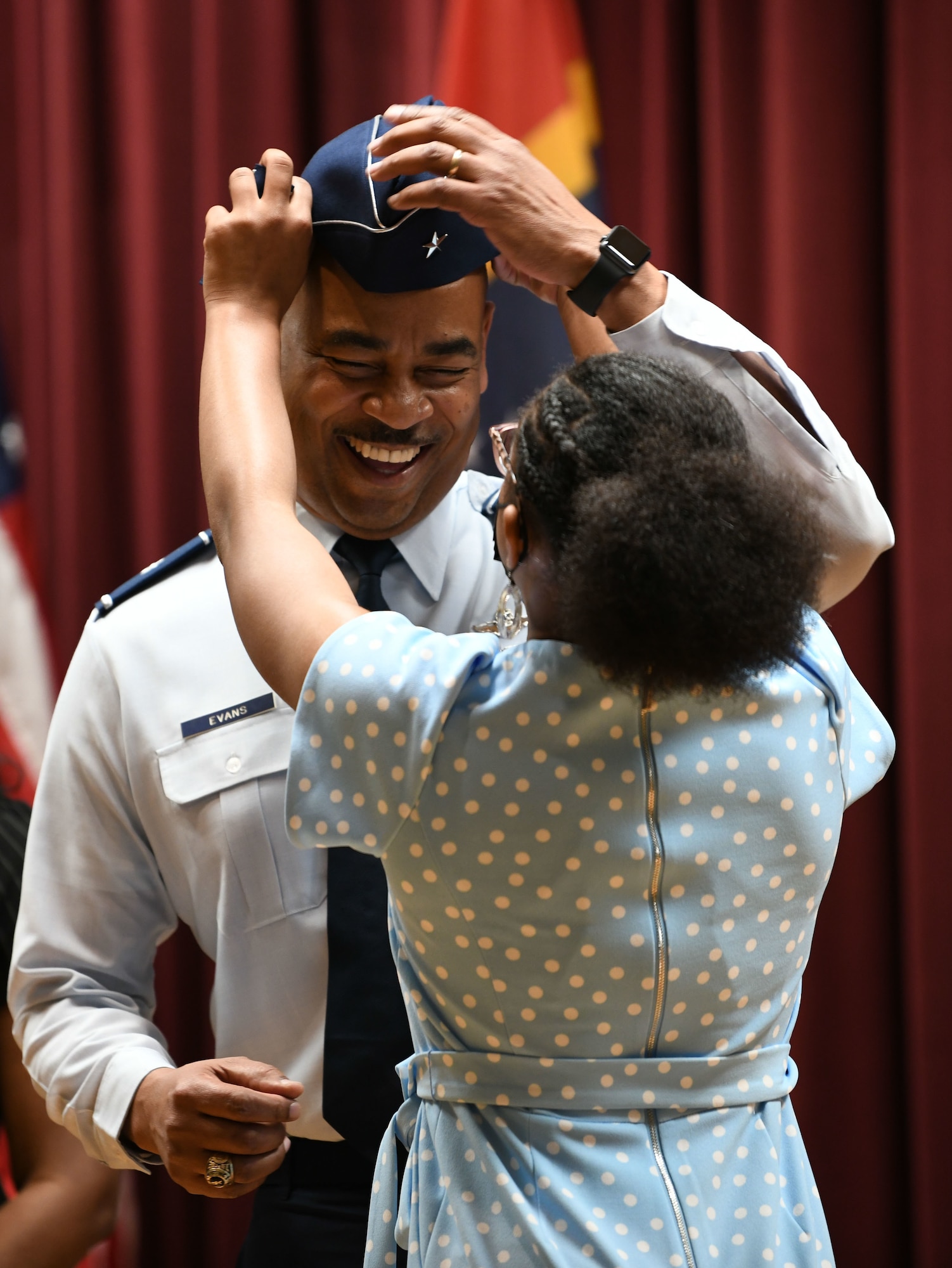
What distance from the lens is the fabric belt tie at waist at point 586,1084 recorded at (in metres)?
0.74

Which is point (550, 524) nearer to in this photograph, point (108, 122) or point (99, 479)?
point (99, 479)

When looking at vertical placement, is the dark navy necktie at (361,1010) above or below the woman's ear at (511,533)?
below

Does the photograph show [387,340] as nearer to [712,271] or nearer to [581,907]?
[581,907]

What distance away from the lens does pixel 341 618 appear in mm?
734

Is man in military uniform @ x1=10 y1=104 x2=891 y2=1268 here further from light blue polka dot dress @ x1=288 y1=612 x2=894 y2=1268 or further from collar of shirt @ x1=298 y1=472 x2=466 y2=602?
light blue polka dot dress @ x1=288 y1=612 x2=894 y2=1268

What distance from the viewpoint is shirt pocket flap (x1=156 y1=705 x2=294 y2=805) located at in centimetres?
114

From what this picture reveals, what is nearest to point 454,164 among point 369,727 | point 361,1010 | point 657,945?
point 369,727

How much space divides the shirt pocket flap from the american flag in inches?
25.5

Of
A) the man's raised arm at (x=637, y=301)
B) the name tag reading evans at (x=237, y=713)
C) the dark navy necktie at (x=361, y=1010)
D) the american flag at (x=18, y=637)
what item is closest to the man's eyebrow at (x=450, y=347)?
the man's raised arm at (x=637, y=301)

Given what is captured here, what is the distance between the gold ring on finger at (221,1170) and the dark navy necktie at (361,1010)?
7.4 inches

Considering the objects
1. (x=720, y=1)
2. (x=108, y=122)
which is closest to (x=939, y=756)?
(x=720, y=1)

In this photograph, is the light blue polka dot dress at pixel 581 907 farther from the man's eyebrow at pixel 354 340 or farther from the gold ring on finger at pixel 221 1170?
the man's eyebrow at pixel 354 340

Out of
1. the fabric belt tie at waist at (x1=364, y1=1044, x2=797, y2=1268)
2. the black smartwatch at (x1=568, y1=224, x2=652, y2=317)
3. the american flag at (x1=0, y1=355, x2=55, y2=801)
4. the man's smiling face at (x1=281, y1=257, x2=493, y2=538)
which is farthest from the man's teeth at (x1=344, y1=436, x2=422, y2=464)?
the american flag at (x1=0, y1=355, x2=55, y2=801)

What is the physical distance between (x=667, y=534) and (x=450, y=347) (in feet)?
1.82
